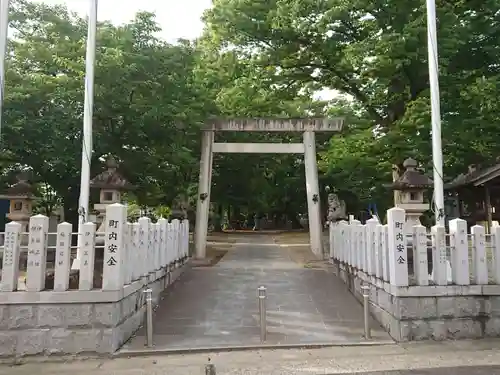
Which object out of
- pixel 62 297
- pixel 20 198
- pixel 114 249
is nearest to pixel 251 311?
pixel 114 249

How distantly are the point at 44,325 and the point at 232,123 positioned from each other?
11.8 m

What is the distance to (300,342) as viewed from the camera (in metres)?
7.24

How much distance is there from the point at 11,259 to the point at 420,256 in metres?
6.06

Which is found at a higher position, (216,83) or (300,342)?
(216,83)

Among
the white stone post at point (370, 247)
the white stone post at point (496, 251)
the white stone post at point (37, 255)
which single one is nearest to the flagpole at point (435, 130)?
the white stone post at point (370, 247)

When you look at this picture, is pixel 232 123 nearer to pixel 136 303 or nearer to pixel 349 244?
pixel 349 244

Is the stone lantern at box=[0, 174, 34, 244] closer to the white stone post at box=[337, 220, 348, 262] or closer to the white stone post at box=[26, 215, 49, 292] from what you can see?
the white stone post at box=[26, 215, 49, 292]

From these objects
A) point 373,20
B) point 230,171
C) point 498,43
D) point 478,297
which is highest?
point 373,20

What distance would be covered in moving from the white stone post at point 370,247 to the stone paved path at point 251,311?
0.92 meters

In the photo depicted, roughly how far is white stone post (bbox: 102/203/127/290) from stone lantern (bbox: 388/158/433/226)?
8.35 m

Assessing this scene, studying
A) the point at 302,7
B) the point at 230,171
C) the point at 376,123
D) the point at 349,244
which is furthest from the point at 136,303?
the point at 230,171

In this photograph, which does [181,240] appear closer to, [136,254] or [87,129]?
[87,129]

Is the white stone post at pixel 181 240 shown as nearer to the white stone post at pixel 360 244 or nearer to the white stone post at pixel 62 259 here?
the white stone post at pixel 360 244

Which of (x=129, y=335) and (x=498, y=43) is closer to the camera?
(x=129, y=335)
